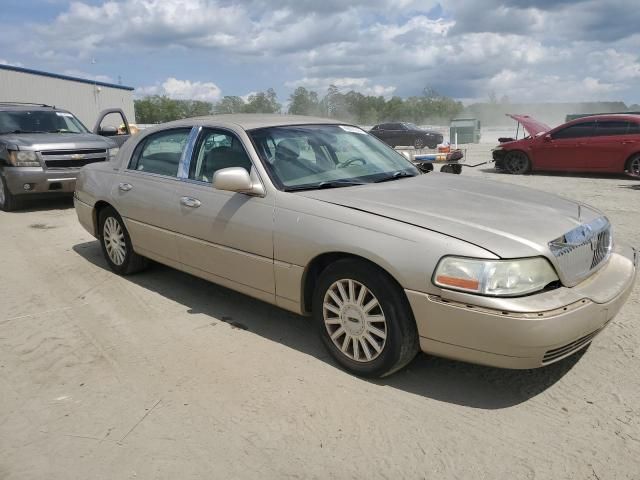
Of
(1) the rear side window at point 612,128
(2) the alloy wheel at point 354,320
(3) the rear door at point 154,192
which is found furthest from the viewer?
(1) the rear side window at point 612,128

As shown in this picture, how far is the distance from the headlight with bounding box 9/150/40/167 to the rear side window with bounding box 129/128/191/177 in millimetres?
4568

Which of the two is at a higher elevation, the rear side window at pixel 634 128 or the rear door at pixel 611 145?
the rear side window at pixel 634 128

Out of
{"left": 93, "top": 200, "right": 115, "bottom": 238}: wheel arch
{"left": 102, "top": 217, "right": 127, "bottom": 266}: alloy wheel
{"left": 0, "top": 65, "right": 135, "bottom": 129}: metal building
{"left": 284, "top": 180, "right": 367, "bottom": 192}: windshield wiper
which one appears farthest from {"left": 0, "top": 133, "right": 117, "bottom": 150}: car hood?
{"left": 0, "top": 65, "right": 135, "bottom": 129}: metal building

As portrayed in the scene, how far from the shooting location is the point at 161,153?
4.82 m

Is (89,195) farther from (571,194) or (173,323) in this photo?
(571,194)

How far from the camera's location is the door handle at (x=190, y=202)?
4.16 metres

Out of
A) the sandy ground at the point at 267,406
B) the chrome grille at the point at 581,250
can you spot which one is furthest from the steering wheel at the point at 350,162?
the chrome grille at the point at 581,250

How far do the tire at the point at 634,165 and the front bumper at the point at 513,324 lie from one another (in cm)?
1069

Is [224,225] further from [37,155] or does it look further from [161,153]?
[37,155]

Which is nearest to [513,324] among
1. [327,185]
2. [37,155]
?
[327,185]

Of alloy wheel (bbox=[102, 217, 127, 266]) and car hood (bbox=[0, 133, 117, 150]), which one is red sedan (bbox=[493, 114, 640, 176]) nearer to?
car hood (bbox=[0, 133, 117, 150])

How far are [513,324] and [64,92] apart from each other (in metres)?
30.1

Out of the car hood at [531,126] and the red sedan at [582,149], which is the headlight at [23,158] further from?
the car hood at [531,126]

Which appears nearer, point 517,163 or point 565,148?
point 565,148
